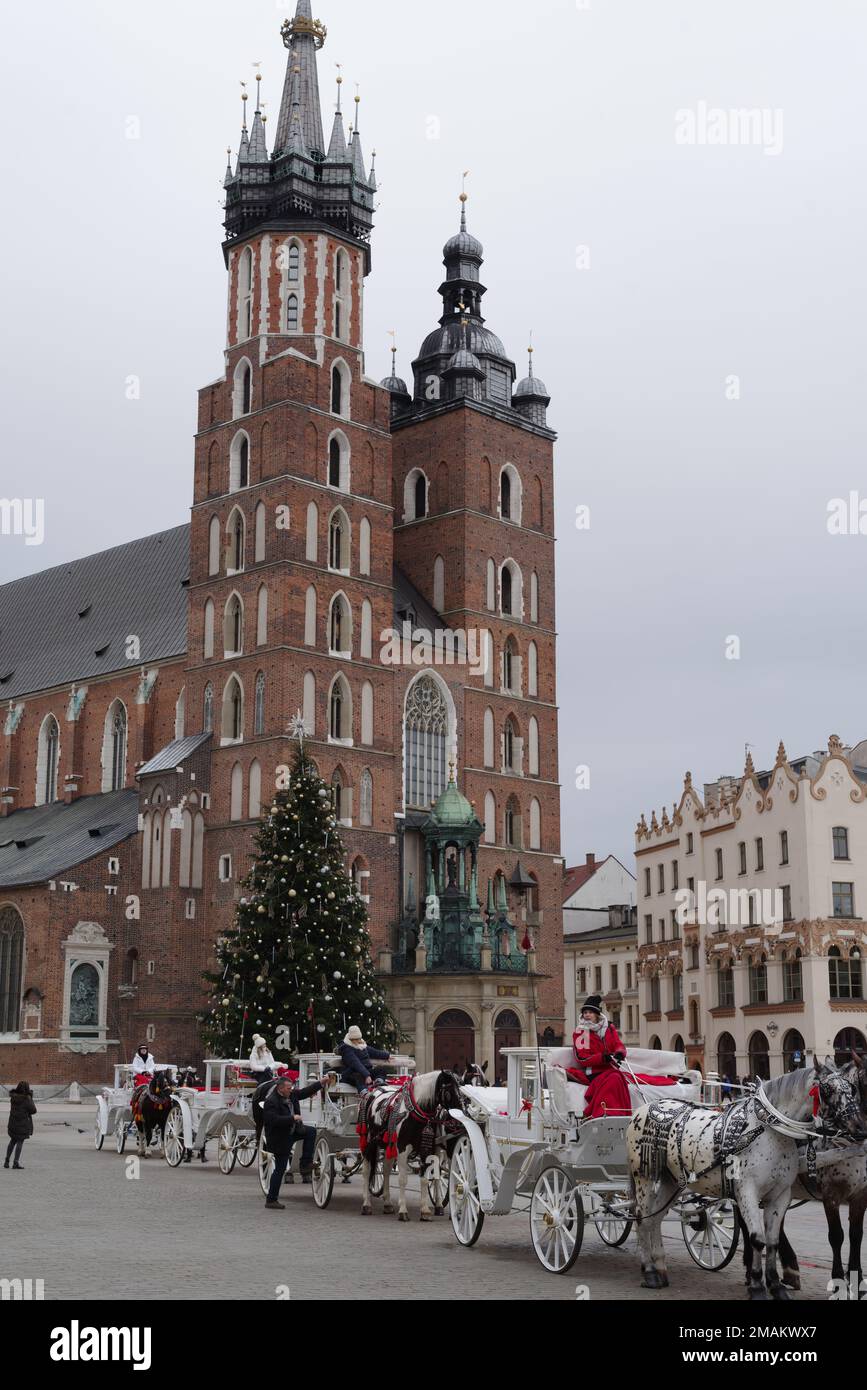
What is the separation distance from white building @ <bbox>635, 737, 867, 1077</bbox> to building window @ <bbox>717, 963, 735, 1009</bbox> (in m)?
0.07

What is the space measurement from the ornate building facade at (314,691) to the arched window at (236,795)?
0.31 ft

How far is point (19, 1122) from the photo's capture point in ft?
76.8

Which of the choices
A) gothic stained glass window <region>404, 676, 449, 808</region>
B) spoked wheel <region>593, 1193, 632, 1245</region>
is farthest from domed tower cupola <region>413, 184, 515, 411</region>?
spoked wheel <region>593, 1193, 632, 1245</region>

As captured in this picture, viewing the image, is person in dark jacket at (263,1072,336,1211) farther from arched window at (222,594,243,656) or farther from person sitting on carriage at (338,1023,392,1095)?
arched window at (222,594,243,656)

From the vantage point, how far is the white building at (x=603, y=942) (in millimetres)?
70000

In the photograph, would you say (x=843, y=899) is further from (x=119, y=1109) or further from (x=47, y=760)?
(x=119, y=1109)

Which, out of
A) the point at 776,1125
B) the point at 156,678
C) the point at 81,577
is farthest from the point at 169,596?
the point at 776,1125

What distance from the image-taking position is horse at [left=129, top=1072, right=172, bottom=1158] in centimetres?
2436

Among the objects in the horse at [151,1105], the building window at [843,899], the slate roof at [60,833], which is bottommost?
the horse at [151,1105]

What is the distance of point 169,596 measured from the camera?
58.4m

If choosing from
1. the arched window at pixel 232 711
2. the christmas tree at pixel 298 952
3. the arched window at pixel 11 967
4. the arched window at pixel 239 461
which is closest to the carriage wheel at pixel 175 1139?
the christmas tree at pixel 298 952

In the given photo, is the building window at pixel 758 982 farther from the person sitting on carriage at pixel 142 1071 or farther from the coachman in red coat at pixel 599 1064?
the coachman in red coat at pixel 599 1064
